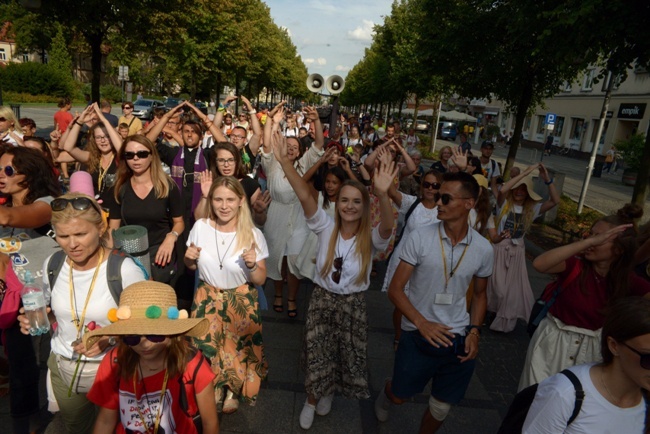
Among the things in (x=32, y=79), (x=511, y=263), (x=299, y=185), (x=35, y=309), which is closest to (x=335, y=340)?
(x=299, y=185)

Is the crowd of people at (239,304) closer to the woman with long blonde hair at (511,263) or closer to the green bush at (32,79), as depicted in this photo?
the woman with long blonde hair at (511,263)

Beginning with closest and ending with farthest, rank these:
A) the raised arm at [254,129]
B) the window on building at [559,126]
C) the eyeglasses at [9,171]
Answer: the eyeglasses at [9,171], the raised arm at [254,129], the window on building at [559,126]

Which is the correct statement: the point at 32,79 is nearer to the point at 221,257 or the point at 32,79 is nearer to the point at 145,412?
the point at 221,257

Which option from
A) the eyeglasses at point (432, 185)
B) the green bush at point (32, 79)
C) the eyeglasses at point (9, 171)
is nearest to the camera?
the eyeglasses at point (9, 171)

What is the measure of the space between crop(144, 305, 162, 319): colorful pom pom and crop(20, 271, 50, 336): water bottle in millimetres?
1008

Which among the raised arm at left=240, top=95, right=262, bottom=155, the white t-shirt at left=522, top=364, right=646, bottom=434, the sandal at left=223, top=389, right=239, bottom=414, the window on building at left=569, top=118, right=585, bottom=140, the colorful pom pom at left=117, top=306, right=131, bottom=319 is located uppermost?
the window on building at left=569, top=118, right=585, bottom=140

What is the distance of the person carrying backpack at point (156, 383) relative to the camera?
76.4 inches

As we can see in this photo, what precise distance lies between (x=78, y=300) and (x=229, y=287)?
3.49ft

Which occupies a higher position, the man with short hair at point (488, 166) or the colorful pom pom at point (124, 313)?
the man with short hair at point (488, 166)

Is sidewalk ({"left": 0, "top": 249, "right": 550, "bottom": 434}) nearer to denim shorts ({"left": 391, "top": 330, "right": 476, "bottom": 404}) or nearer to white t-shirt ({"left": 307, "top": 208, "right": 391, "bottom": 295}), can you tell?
denim shorts ({"left": 391, "top": 330, "right": 476, "bottom": 404})

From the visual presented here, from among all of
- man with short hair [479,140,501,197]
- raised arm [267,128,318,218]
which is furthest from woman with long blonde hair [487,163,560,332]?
man with short hair [479,140,501,197]

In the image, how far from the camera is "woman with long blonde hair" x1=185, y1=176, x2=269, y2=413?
313 centimetres

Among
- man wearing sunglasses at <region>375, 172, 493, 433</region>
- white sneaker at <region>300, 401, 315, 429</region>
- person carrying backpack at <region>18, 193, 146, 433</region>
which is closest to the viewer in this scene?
person carrying backpack at <region>18, 193, 146, 433</region>

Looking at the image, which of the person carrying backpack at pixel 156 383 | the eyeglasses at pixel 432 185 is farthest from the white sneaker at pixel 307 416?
the eyeglasses at pixel 432 185
